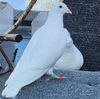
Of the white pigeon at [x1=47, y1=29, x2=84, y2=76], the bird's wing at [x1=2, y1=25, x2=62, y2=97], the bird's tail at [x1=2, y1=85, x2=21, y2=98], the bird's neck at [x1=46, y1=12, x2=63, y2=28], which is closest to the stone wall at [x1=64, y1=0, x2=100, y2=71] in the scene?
the white pigeon at [x1=47, y1=29, x2=84, y2=76]

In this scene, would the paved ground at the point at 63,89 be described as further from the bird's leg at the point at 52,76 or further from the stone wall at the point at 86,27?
the stone wall at the point at 86,27

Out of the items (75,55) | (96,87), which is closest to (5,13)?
(75,55)

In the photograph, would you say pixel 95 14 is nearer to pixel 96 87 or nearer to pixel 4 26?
pixel 4 26

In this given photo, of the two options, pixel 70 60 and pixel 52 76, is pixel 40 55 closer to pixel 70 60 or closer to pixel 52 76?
pixel 52 76

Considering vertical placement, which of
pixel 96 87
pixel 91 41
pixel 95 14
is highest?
pixel 96 87

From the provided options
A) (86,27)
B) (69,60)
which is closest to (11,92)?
(69,60)

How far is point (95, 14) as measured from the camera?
6.23 ft

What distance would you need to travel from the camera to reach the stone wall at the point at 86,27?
1889 mm

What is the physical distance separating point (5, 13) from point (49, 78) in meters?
0.67

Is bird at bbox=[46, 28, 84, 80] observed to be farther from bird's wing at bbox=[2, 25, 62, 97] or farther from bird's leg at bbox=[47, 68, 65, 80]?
bird's wing at bbox=[2, 25, 62, 97]

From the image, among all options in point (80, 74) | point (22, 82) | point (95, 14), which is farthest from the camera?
point (95, 14)

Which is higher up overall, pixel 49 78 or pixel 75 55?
pixel 49 78

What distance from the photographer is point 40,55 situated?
1116 mm

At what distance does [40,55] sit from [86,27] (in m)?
0.86
